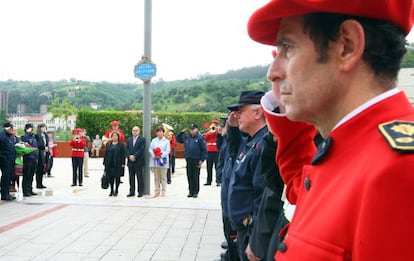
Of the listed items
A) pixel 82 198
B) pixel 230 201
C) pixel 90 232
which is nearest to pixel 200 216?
pixel 90 232

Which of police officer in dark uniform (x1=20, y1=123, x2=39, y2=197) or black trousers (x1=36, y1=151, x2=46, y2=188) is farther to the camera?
A: black trousers (x1=36, y1=151, x2=46, y2=188)

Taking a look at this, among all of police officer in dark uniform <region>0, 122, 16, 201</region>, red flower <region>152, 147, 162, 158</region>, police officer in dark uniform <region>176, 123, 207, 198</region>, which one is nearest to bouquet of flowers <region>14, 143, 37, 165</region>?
police officer in dark uniform <region>0, 122, 16, 201</region>

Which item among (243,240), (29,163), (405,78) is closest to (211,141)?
(29,163)

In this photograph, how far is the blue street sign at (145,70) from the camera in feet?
33.3

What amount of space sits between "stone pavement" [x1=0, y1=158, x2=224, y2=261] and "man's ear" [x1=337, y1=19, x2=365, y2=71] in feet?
14.5

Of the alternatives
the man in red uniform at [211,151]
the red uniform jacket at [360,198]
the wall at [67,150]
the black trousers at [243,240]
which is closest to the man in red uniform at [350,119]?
the red uniform jacket at [360,198]

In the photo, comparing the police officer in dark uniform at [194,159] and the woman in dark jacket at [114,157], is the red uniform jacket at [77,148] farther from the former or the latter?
the police officer in dark uniform at [194,159]

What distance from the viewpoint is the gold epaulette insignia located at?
0.77m

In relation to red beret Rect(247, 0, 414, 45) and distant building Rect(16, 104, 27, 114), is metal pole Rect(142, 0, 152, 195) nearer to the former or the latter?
red beret Rect(247, 0, 414, 45)

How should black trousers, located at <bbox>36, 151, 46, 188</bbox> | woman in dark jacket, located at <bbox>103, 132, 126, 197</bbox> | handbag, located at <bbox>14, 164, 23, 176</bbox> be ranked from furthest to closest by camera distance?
black trousers, located at <bbox>36, 151, 46, 188</bbox>, woman in dark jacket, located at <bbox>103, 132, 126, 197</bbox>, handbag, located at <bbox>14, 164, 23, 176</bbox>

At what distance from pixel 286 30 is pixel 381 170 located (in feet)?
1.64

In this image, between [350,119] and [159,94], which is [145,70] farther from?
[159,94]

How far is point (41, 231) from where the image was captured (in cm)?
625

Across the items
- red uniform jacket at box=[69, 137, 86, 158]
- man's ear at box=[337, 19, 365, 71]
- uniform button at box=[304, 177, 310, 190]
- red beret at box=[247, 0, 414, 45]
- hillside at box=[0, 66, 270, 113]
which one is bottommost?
red uniform jacket at box=[69, 137, 86, 158]
